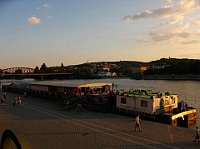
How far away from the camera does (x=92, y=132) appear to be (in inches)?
651

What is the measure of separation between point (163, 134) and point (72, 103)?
1200cm

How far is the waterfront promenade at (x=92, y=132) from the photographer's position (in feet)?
45.4

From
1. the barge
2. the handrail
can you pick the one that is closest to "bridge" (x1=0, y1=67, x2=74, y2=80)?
the barge

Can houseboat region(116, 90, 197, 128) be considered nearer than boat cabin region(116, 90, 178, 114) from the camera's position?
Yes

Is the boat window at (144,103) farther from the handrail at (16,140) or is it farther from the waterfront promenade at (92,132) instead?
the handrail at (16,140)

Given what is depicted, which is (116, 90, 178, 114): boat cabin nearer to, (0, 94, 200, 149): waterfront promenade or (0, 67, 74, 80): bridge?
(0, 94, 200, 149): waterfront promenade

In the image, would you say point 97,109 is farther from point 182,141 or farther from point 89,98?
point 182,141

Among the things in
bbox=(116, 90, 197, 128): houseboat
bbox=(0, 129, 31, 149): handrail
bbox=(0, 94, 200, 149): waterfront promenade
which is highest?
bbox=(0, 129, 31, 149): handrail

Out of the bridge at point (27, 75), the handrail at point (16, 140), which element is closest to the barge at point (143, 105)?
the handrail at point (16, 140)

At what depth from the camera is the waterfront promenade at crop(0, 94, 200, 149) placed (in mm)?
13828

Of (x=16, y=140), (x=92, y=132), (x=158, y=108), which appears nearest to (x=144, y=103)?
(x=158, y=108)

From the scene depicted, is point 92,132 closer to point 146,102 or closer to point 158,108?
point 146,102

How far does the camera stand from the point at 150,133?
16.0 m

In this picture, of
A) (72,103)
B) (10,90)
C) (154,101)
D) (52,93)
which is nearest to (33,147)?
(154,101)
